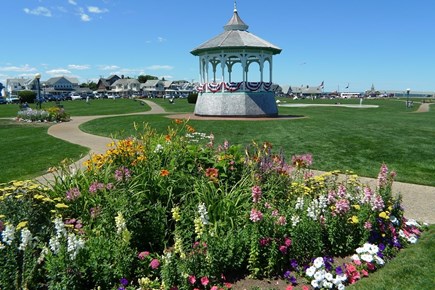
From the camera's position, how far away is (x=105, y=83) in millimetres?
146250

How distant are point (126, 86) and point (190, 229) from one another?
13863 cm

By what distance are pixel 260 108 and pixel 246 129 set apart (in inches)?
317

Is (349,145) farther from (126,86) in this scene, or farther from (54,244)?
(126,86)

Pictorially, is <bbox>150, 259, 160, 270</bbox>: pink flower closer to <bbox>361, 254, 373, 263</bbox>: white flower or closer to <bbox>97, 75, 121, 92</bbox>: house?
<bbox>361, 254, 373, 263</bbox>: white flower

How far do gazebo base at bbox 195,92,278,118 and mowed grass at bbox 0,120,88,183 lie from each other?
12042 millimetres

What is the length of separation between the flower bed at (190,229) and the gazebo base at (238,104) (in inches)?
764

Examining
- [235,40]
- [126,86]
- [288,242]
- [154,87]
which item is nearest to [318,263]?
[288,242]

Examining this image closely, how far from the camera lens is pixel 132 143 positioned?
691cm

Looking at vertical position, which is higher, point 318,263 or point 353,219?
point 353,219

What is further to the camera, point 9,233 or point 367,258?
point 367,258

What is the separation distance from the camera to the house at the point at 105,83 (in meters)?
145

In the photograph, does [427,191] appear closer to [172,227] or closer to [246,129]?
[172,227]

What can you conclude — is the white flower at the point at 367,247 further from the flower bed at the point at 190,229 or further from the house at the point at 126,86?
the house at the point at 126,86

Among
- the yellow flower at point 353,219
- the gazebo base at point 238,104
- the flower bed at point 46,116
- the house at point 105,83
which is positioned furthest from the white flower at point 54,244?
the house at point 105,83
